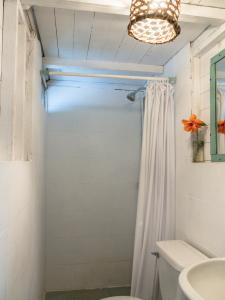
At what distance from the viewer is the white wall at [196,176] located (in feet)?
4.91

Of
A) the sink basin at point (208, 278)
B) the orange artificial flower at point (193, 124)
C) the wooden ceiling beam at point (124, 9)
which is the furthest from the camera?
the orange artificial flower at point (193, 124)

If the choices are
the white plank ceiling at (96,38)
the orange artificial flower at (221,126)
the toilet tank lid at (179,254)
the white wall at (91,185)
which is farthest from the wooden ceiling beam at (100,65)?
the toilet tank lid at (179,254)

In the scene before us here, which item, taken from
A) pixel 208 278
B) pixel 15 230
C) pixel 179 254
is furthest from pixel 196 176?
pixel 15 230

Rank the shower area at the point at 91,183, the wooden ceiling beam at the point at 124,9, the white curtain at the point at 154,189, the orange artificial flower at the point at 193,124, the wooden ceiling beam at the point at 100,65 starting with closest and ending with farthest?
the wooden ceiling beam at the point at 124,9, the orange artificial flower at the point at 193,124, the white curtain at the point at 154,189, the wooden ceiling beam at the point at 100,65, the shower area at the point at 91,183

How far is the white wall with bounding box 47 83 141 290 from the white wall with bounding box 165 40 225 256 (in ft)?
2.62

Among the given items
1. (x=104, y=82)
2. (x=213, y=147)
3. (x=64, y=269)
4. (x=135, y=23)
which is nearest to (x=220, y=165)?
(x=213, y=147)

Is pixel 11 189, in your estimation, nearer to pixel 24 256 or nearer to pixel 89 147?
pixel 24 256

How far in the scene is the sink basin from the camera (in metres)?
0.95

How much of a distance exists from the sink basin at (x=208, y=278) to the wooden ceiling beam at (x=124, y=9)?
3.99 ft

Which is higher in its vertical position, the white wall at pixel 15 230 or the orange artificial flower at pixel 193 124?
the orange artificial flower at pixel 193 124

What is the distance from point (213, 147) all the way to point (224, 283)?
2.59 feet

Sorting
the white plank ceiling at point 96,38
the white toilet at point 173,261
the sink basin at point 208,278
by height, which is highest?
the white plank ceiling at point 96,38

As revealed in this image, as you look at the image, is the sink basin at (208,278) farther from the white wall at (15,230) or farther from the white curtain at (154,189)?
the white curtain at (154,189)

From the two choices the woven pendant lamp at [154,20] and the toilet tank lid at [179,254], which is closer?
the woven pendant lamp at [154,20]
